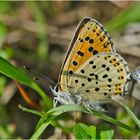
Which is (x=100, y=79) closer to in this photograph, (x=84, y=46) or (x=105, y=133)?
(x=84, y=46)

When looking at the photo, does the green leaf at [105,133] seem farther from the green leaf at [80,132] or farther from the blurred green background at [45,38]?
the blurred green background at [45,38]

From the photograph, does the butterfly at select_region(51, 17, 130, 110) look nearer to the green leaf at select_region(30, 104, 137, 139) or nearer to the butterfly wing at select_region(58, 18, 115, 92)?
the butterfly wing at select_region(58, 18, 115, 92)

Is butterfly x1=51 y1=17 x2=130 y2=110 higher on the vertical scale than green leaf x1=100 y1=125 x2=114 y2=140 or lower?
higher

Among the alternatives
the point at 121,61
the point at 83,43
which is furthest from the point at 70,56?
the point at 121,61

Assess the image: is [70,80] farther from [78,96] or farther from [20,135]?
[20,135]

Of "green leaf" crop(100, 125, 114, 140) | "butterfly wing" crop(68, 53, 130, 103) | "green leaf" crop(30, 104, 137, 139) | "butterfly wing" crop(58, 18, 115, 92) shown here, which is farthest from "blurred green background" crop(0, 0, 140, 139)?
"green leaf" crop(30, 104, 137, 139)

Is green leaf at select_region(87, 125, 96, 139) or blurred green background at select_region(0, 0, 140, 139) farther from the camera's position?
blurred green background at select_region(0, 0, 140, 139)

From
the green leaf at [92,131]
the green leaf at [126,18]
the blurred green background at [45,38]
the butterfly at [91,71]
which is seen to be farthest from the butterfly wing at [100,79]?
the green leaf at [126,18]
